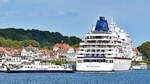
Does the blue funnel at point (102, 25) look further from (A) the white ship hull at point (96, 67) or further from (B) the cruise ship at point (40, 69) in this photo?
(B) the cruise ship at point (40, 69)

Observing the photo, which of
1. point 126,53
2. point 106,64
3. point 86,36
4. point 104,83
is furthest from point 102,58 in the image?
point 104,83

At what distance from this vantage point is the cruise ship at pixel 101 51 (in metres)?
138

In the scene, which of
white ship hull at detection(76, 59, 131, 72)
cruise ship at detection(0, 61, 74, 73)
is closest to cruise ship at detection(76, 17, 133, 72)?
white ship hull at detection(76, 59, 131, 72)

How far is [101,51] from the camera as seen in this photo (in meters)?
142

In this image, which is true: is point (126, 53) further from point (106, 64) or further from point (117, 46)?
point (106, 64)

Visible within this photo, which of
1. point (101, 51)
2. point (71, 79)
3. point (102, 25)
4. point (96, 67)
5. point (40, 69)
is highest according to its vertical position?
point (102, 25)

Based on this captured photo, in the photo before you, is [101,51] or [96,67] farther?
[101,51]

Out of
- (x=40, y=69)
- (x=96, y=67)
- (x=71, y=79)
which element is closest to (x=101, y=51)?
(x=96, y=67)

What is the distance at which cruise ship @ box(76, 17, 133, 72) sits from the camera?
138500 mm

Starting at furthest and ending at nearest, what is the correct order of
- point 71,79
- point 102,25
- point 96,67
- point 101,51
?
point 102,25 → point 101,51 → point 96,67 → point 71,79

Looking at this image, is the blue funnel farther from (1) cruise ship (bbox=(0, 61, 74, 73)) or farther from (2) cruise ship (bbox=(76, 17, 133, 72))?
(1) cruise ship (bbox=(0, 61, 74, 73))

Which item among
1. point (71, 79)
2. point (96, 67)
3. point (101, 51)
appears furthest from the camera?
point (101, 51)

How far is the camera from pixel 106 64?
13825cm

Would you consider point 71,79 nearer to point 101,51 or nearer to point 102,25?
point 101,51
